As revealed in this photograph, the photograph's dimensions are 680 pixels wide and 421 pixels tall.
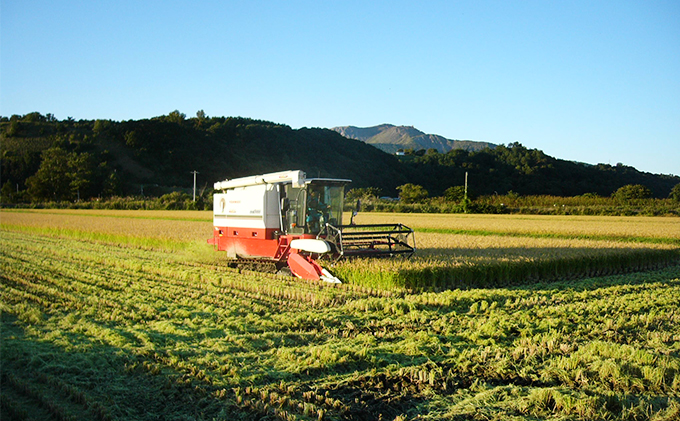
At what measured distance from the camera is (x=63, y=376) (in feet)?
17.5

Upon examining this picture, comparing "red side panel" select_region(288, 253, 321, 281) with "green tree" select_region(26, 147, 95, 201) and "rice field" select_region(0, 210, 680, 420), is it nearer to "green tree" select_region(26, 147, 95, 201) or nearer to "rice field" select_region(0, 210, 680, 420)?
"rice field" select_region(0, 210, 680, 420)

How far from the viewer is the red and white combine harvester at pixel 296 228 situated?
11.4 m

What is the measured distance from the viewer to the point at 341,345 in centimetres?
648

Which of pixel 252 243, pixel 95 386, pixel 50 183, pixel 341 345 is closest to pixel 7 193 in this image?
pixel 50 183

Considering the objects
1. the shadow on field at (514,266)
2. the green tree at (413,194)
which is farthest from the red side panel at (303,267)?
the green tree at (413,194)

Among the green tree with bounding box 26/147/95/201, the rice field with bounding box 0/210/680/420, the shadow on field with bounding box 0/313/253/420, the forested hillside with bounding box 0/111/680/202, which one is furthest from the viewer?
the forested hillside with bounding box 0/111/680/202

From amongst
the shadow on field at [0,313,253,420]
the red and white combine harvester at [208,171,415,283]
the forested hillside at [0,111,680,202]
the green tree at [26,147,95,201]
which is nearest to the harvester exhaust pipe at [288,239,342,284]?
the red and white combine harvester at [208,171,415,283]

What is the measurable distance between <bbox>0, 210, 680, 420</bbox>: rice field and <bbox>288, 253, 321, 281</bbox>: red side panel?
0.34 metres

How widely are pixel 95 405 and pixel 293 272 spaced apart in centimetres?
706

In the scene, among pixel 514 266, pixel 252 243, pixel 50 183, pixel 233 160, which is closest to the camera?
pixel 514 266

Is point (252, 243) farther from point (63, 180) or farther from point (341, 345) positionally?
point (63, 180)

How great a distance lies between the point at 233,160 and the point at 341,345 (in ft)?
262

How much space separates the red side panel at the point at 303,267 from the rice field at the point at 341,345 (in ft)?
1.10

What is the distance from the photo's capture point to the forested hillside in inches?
2891
